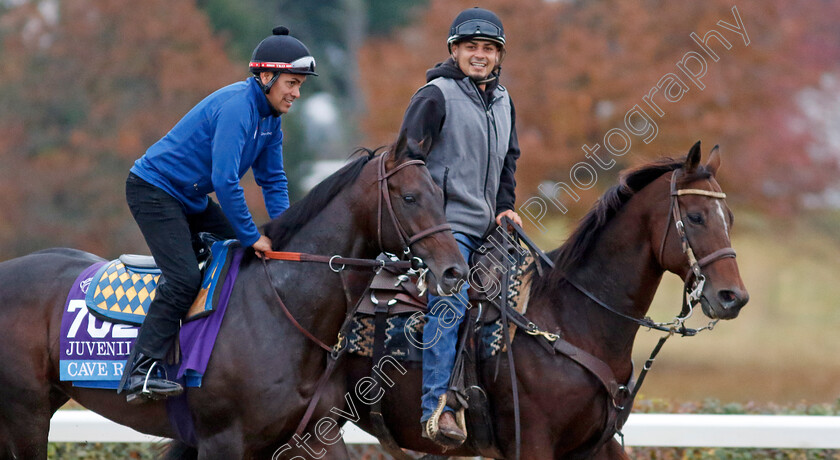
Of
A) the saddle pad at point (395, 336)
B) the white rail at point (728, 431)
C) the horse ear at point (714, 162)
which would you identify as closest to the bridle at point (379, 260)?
the saddle pad at point (395, 336)

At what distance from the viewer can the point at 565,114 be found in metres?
13.2

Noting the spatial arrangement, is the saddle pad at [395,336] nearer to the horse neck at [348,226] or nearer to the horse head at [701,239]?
the horse neck at [348,226]

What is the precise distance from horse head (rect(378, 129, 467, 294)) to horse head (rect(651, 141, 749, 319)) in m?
1.20

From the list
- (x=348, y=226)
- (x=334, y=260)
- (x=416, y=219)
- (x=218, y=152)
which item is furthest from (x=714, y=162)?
(x=218, y=152)

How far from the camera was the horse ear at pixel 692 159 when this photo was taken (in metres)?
4.75

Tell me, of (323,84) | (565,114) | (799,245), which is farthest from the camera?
(323,84)

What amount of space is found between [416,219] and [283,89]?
1039mm

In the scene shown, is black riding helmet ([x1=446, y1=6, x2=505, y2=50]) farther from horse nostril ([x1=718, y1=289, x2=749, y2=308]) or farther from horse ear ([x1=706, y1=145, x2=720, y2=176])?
horse nostril ([x1=718, y1=289, x2=749, y2=308])

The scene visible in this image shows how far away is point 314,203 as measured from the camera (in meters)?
4.74

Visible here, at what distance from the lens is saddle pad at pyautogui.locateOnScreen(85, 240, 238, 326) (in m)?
4.76

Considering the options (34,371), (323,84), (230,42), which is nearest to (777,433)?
(34,371)

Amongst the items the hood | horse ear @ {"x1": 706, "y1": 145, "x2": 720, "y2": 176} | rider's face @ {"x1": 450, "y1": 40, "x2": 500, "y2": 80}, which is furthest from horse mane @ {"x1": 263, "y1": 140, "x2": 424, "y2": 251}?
horse ear @ {"x1": 706, "y1": 145, "x2": 720, "y2": 176}

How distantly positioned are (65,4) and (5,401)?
13771 millimetres

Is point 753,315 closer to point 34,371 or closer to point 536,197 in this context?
point 536,197
